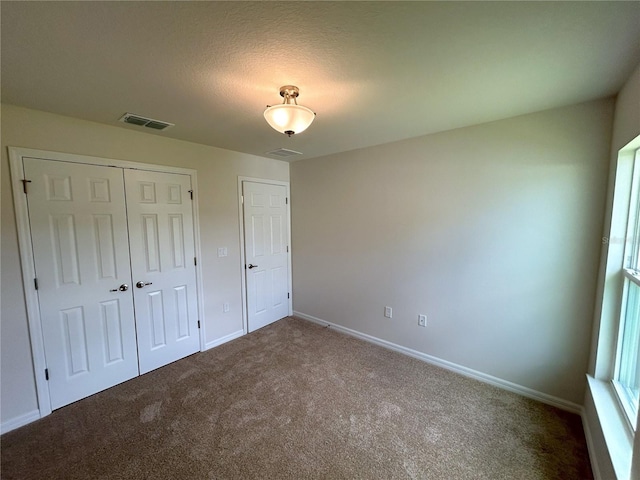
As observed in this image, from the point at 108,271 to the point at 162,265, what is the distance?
17.1 inches

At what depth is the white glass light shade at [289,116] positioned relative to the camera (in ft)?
4.76

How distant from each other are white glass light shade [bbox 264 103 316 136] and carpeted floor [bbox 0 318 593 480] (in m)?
2.08

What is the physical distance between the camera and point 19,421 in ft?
6.24

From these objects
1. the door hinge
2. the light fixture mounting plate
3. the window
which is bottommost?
the window

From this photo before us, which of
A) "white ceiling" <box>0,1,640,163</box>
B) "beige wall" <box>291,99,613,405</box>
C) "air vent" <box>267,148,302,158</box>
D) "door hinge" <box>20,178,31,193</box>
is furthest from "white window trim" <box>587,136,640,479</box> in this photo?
"door hinge" <box>20,178,31,193</box>

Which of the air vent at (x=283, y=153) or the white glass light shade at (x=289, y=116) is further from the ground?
the air vent at (x=283, y=153)

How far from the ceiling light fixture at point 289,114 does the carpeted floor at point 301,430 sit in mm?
2081

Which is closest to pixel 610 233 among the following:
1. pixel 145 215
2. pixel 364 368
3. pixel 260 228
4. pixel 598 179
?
pixel 598 179

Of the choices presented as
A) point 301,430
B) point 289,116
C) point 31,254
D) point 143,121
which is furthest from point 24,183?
point 301,430

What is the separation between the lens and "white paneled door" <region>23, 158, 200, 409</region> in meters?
2.01

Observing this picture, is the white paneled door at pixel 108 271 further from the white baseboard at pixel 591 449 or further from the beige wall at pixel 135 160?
the white baseboard at pixel 591 449

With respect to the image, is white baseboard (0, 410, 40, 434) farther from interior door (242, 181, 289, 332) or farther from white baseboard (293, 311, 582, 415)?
white baseboard (293, 311, 582, 415)

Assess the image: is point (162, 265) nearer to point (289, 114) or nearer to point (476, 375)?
point (289, 114)

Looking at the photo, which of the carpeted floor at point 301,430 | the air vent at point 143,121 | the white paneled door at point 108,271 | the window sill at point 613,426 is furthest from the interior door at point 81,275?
the window sill at point 613,426
